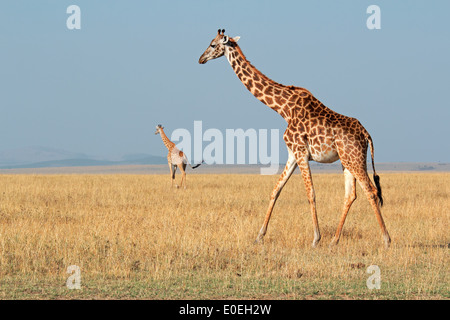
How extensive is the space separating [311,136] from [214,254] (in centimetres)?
271

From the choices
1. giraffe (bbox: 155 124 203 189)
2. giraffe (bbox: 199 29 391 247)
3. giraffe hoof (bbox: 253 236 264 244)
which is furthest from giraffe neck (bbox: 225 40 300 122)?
giraffe (bbox: 155 124 203 189)

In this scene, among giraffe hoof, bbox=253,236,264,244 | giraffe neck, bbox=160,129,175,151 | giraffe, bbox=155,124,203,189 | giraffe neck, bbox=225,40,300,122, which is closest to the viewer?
giraffe hoof, bbox=253,236,264,244

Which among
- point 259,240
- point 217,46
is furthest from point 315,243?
point 217,46

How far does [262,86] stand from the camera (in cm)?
1187

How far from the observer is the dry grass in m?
7.55

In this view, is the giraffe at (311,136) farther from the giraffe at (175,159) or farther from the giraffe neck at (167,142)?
the giraffe neck at (167,142)

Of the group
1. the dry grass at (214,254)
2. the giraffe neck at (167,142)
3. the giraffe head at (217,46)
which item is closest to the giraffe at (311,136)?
the giraffe head at (217,46)

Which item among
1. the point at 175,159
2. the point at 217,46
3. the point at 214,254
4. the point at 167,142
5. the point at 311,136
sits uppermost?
the point at 217,46

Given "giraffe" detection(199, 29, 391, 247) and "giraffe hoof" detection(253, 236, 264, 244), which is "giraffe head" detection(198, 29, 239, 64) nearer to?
"giraffe" detection(199, 29, 391, 247)

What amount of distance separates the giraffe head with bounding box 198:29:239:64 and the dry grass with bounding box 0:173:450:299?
3.30 m

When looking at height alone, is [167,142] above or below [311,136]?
above

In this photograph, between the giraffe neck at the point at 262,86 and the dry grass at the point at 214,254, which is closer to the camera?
the dry grass at the point at 214,254

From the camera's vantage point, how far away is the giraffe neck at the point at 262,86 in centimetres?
1150

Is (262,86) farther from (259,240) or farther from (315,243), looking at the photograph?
(315,243)
